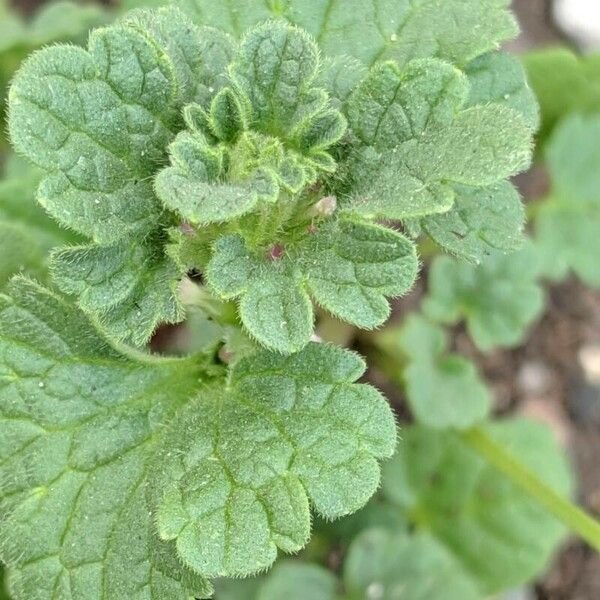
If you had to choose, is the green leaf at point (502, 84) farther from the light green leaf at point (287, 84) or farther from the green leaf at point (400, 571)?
the green leaf at point (400, 571)

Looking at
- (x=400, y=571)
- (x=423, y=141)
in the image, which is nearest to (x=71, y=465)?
(x=423, y=141)

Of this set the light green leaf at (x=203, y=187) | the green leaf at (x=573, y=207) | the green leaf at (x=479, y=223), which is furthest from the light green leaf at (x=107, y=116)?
the green leaf at (x=573, y=207)

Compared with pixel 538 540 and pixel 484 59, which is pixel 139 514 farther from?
pixel 538 540

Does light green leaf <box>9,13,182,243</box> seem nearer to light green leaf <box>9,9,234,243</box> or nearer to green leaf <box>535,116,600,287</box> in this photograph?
light green leaf <box>9,9,234,243</box>

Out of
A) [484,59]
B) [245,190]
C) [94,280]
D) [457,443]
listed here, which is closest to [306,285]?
[245,190]

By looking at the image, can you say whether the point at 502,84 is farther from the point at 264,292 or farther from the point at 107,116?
the point at 107,116
